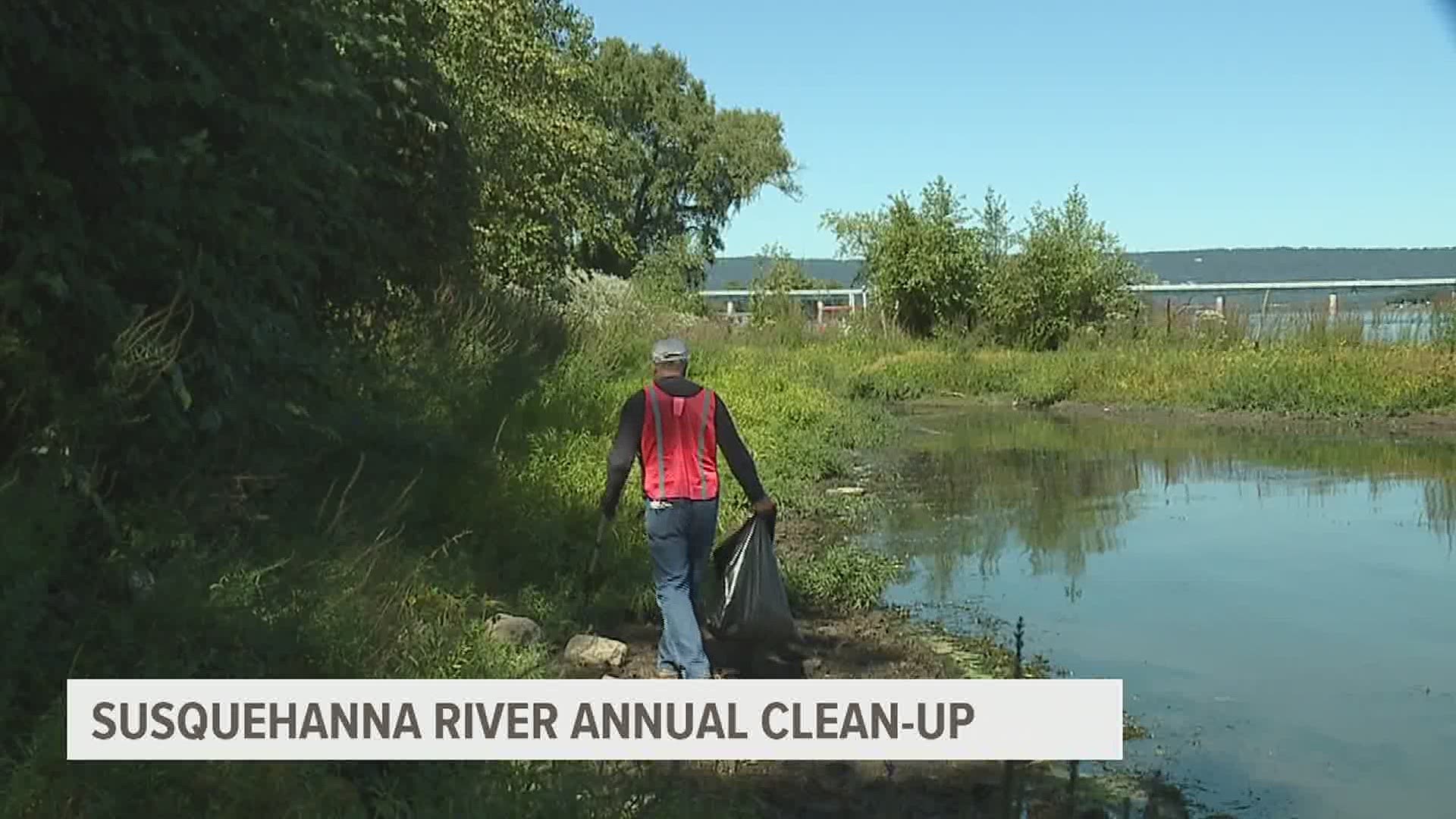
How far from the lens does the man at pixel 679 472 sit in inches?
307

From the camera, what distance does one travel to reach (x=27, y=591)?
536 cm

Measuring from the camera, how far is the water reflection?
1410cm

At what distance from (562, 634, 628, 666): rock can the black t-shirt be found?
41.4 inches

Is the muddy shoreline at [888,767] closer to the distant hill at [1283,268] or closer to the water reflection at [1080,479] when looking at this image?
the water reflection at [1080,479]

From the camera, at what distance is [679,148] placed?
53.3 m

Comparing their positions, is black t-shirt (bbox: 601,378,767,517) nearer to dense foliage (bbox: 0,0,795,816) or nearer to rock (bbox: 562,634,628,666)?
rock (bbox: 562,634,628,666)

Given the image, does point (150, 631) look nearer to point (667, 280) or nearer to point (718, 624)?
point (718, 624)

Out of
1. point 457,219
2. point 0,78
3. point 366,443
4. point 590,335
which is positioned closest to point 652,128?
point 590,335

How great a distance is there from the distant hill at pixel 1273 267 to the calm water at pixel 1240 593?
68.3ft

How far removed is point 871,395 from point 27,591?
27026 millimetres

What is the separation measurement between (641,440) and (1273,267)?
4977 cm

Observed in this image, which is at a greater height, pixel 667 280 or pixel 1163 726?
pixel 667 280

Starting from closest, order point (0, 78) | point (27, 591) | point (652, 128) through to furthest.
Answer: point (27, 591)
point (0, 78)
point (652, 128)

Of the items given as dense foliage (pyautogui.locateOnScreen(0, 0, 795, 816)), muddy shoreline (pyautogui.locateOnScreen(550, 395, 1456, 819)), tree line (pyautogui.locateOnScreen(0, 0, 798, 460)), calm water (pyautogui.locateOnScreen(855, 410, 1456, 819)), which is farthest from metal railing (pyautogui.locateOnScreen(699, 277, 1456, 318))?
tree line (pyautogui.locateOnScreen(0, 0, 798, 460))
